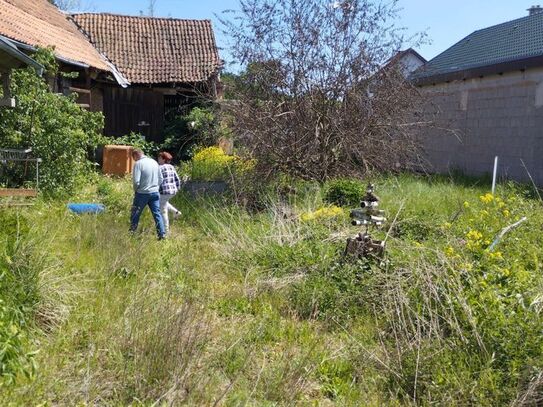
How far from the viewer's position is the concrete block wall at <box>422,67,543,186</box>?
13.2 meters

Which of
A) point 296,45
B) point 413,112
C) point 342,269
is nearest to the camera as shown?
point 342,269

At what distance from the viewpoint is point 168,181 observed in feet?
30.6

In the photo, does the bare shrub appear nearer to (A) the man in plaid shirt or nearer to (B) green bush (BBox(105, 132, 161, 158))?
(A) the man in plaid shirt

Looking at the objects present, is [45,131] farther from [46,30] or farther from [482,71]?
[482,71]

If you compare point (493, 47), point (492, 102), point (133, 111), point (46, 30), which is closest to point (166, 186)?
point (492, 102)

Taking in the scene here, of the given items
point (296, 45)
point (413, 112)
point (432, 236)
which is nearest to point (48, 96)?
point (296, 45)

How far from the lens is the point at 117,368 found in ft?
12.7

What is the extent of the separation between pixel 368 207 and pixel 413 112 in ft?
21.3

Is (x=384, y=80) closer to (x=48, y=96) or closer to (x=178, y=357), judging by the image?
(x=48, y=96)

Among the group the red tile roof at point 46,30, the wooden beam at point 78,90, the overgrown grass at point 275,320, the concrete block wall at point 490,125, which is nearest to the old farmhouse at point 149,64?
the red tile roof at point 46,30

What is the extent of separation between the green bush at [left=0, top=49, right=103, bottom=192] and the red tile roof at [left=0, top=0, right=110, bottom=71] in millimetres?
1860

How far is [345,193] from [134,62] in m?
13.8

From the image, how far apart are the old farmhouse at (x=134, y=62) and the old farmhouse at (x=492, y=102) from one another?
23.5 ft

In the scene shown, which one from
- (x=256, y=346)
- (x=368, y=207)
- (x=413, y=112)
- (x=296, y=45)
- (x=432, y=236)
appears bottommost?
(x=256, y=346)
